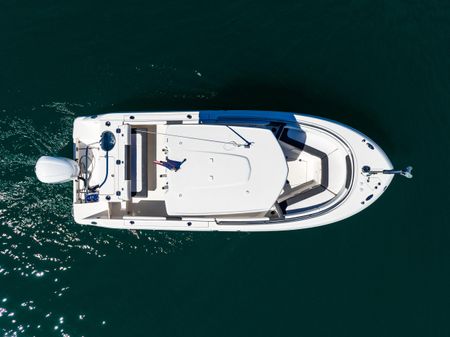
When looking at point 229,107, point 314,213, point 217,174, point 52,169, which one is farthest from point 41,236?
point 314,213

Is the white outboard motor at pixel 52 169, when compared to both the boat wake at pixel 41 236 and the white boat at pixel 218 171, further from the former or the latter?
the boat wake at pixel 41 236

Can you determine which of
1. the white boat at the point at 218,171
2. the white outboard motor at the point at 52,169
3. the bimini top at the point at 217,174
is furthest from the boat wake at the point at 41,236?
the bimini top at the point at 217,174

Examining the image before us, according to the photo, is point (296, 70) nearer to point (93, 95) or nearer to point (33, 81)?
point (93, 95)

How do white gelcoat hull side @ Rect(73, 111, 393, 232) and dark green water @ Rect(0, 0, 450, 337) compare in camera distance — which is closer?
white gelcoat hull side @ Rect(73, 111, 393, 232)

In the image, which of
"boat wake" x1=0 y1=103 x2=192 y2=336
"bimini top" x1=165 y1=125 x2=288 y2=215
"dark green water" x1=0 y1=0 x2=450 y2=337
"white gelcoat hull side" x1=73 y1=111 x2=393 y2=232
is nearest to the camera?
"bimini top" x1=165 y1=125 x2=288 y2=215

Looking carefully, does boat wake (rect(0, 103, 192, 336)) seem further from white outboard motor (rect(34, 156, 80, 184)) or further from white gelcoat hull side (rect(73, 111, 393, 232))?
white outboard motor (rect(34, 156, 80, 184))

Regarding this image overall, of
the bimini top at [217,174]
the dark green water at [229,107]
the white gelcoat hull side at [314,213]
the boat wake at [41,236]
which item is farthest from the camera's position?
the boat wake at [41,236]

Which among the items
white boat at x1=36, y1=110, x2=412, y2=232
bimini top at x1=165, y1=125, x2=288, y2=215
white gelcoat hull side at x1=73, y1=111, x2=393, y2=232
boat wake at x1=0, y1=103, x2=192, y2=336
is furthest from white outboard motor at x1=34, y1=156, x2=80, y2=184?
bimini top at x1=165, y1=125, x2=288, y2=215
